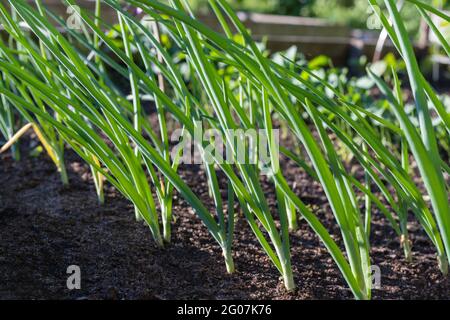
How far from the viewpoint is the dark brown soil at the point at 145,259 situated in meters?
1.14

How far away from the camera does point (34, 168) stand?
1.87 metres

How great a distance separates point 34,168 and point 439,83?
274 cm

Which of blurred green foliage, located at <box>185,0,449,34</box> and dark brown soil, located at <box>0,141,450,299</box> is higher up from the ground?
blurred green foliage, located at <box>185,0,449,34</box>

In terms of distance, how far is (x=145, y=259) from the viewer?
126 centimetres

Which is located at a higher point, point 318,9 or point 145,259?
point 318,9

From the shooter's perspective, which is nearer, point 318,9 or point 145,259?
point 145,259

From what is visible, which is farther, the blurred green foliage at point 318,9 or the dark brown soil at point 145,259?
the blurred green foliage at point 318,9

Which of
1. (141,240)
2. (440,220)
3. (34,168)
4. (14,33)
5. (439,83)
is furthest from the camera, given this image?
(439,83)

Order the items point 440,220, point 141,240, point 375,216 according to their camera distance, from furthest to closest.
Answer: point 375,216 < point 141,240 < point 440,220

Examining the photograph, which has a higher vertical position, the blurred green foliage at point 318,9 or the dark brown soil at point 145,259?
the blurred green foliage at point 318,9

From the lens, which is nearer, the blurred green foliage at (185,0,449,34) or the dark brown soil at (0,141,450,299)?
the dark brown soil at (0,141,450,299)

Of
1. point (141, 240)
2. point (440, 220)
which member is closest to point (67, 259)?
point (141, 240)

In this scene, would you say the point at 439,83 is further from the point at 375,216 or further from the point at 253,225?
the point at 253,225

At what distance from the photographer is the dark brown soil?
1145 millimetres
